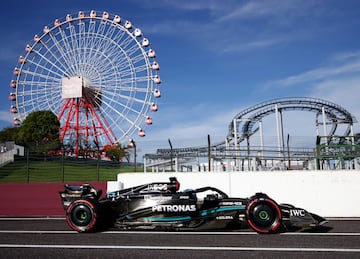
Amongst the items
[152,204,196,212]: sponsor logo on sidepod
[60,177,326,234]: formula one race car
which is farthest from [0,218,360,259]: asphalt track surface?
[152,204,196,212]: sponsor logo on sidepod

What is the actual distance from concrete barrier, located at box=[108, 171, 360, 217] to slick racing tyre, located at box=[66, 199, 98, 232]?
330 centimetres

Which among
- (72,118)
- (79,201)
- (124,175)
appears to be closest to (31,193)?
(124,175)

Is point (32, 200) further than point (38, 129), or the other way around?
point (38, 129)

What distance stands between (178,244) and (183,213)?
1226 millimetres

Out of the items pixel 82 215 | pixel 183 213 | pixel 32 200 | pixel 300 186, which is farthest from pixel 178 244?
pixel 32 200

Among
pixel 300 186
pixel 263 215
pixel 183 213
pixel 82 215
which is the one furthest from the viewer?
pixel 300 186

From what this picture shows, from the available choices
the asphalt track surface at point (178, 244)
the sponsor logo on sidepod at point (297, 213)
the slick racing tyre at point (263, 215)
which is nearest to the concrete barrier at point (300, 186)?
the asphalt track surface at point (178, 244)

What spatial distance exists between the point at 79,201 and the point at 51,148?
37.9ft

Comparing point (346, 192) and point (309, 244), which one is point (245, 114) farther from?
point (309, 244)

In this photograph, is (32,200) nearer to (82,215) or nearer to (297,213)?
(82,215)

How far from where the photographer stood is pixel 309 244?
500 cm

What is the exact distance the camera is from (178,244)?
5066mm

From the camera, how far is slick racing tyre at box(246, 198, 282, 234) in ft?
19.7

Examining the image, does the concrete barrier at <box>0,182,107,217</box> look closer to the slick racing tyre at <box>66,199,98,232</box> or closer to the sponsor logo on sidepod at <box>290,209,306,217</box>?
the slick racing tyre at <box>66,199,98,232</box>
